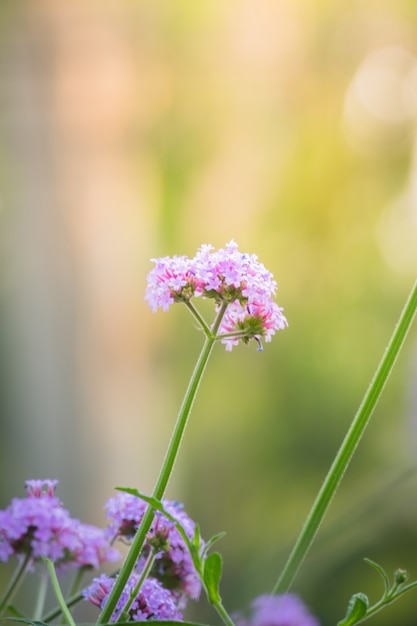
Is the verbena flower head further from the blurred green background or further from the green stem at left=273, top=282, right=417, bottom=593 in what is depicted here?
the blurred green background

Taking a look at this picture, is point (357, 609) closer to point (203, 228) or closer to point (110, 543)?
point (110, 543)

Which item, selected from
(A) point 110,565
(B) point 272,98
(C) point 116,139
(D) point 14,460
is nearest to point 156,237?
(C) point 116,139

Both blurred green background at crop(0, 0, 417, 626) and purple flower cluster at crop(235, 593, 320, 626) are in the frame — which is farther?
blurred green background at crop(0, 0, 417, 626)

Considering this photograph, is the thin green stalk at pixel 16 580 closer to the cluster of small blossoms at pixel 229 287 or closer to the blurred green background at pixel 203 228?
the cluster of small blossoms at pixel 229 287

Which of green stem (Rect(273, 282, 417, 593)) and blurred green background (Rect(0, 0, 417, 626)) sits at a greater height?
blurred green background (Rect(0, 0, 417, 626))

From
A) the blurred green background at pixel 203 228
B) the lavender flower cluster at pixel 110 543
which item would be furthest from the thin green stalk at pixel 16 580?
the blurred green background at pixel 203 228

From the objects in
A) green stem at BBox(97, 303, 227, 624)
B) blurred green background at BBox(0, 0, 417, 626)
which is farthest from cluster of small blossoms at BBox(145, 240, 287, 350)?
blurred green background at BBox(0, 0, 417, 626)

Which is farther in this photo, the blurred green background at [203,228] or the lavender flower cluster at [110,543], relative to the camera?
the blurred green background at [203,228]
